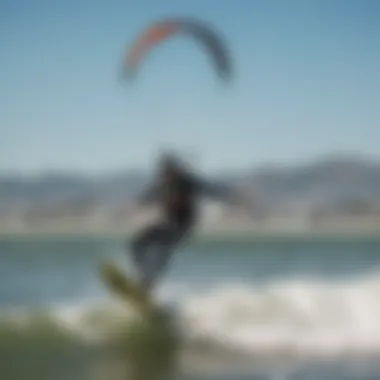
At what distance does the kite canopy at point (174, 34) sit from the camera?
1.51m

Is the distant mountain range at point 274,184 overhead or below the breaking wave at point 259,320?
overhead

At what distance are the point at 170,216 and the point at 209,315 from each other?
189 millimetres

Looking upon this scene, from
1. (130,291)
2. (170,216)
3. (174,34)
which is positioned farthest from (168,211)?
(174,34)

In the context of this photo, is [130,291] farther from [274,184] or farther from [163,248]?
[274,184]

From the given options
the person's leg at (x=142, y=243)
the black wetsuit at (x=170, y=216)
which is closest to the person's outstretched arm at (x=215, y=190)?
the black wetsuit at (x=170, y=216)

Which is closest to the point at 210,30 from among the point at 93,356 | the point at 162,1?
the point at 162,1

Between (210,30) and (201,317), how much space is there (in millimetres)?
512

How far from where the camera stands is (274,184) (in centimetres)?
151

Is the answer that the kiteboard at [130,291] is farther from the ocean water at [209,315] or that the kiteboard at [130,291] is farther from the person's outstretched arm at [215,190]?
the person's outstretched arm at [215,190]

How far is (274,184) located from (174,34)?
1.06 feet

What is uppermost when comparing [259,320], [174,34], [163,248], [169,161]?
[174,34]

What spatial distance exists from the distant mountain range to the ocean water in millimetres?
76

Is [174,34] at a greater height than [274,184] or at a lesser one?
greater

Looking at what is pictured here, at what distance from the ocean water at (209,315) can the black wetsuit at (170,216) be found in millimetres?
25
